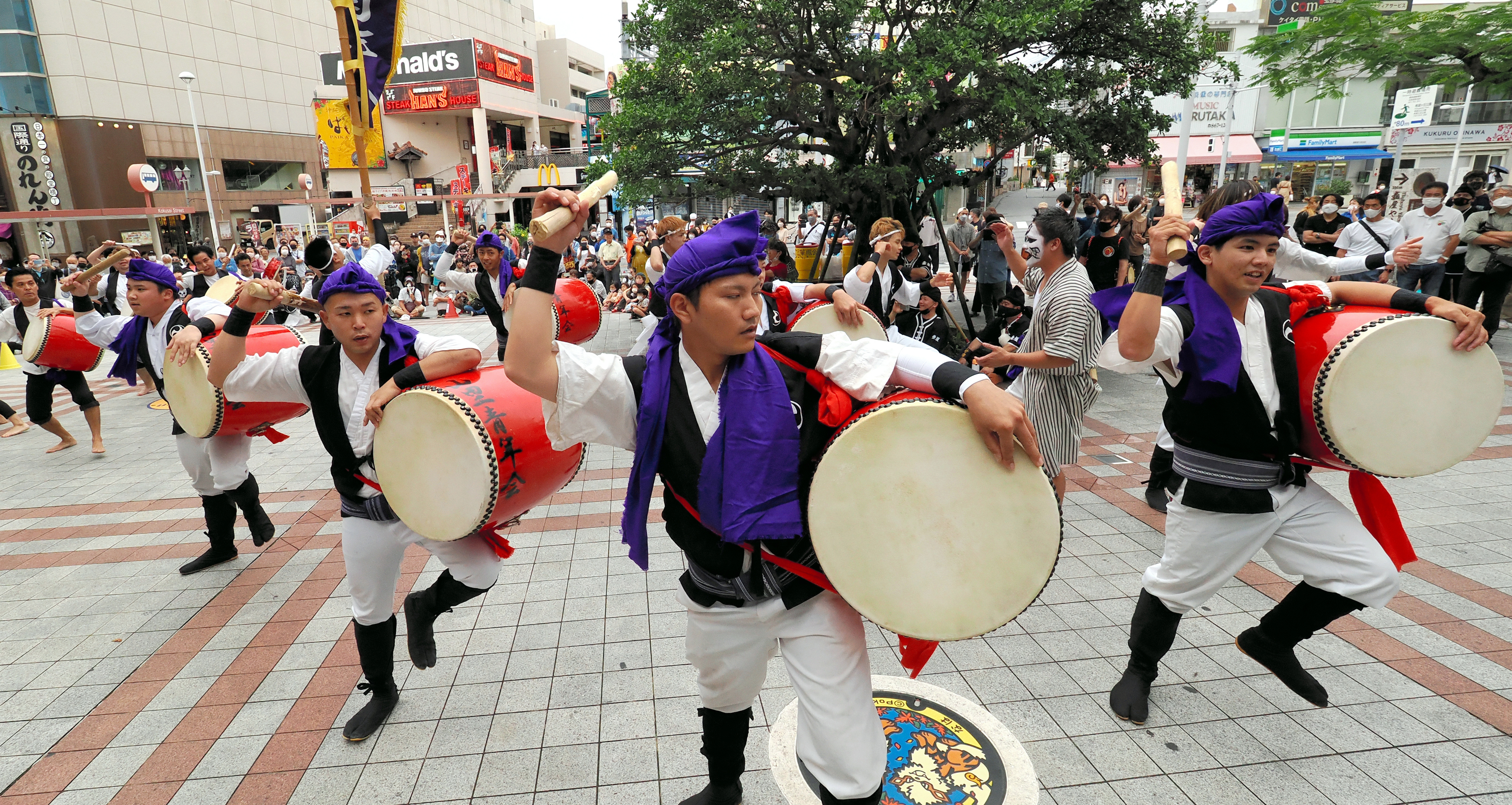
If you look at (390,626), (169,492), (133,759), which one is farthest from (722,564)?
(169,492)

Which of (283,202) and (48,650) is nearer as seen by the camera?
(48,650)

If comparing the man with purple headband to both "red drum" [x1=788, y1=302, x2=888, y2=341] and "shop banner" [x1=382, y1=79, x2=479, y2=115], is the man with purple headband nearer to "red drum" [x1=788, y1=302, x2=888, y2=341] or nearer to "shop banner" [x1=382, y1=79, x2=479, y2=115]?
"red drum" [x1=788, y1=302, x2=888, y2=341]

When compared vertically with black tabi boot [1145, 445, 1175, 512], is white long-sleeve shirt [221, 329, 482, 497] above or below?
above

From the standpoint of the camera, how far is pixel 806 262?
11391mm

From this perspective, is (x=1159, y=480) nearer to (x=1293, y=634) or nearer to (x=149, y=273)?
(x=1293, y=634)

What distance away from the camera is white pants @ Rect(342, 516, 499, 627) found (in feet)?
8.96

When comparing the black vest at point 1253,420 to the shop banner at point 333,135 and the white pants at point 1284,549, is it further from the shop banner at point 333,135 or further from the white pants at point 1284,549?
the shop banner at point 333,135

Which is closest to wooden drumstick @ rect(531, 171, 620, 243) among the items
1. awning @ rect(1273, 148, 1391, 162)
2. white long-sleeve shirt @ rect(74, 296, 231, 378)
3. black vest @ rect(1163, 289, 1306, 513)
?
black vest @ rect(1163, 289, 1306, 513)

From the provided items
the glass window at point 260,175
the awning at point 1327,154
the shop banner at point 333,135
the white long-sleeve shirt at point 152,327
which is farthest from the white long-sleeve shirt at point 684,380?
the glass window at point 260,175

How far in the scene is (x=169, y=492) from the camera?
5.80 meters

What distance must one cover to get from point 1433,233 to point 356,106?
10274 mm

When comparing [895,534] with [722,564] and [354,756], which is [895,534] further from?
[354,756]

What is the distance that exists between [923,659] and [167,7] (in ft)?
123

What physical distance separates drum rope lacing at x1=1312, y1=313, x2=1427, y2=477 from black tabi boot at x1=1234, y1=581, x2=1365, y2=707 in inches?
18.9
